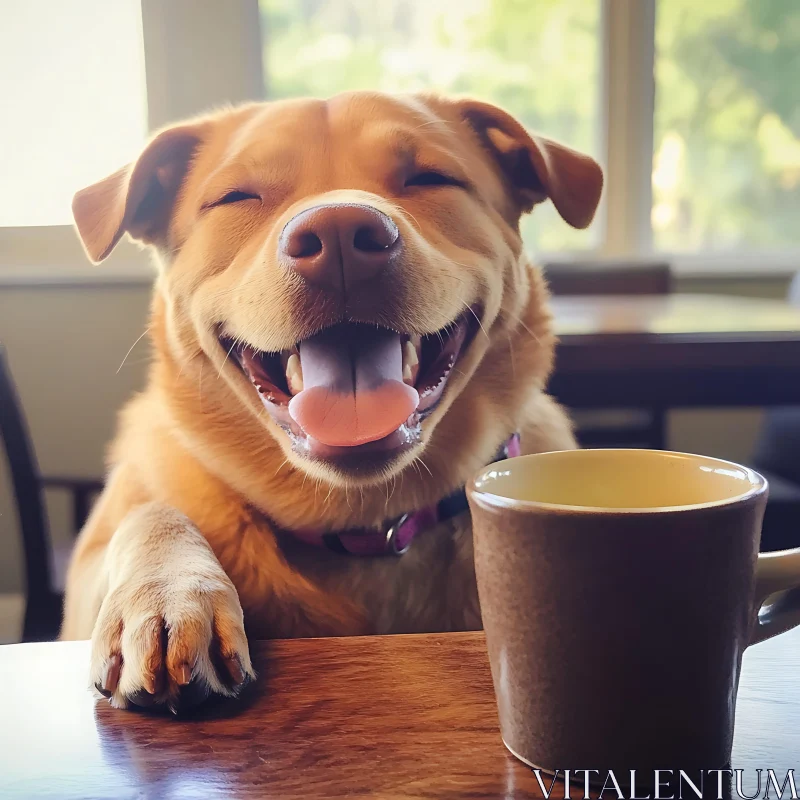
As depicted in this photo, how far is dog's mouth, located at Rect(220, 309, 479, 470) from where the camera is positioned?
2.12 ft

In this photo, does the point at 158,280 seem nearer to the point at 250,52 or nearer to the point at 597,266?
the point at 250,52

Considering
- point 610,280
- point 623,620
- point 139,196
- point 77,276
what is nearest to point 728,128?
point 610,280

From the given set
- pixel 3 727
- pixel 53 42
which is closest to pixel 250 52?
→ pixel 53 42

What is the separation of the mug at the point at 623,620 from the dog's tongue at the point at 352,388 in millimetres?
298

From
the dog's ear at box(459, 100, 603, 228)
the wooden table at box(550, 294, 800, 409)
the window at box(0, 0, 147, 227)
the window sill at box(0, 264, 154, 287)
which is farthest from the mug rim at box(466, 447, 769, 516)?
the window sill at box(0, 264, 154, 287)

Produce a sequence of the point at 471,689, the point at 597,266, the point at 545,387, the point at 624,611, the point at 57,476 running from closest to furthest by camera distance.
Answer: the point at 624,611, the point at 471,689, the point at 545,387, the point at 57,476, the point at 597,266

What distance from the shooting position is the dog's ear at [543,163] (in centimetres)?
79

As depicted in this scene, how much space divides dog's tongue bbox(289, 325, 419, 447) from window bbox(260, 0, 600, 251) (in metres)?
1.11

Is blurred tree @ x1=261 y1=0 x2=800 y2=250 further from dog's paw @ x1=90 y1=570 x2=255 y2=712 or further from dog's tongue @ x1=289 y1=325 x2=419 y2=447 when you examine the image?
dog's paw @ x1=90 y1=570 x2=255 y2=712

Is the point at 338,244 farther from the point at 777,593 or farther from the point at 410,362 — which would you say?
the point at 777,593

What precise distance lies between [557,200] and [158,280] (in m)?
0.41

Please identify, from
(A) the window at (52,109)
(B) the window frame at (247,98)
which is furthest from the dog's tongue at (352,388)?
(A) the window at (52,109)

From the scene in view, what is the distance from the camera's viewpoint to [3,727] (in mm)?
408

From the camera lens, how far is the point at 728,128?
230 centimetres
